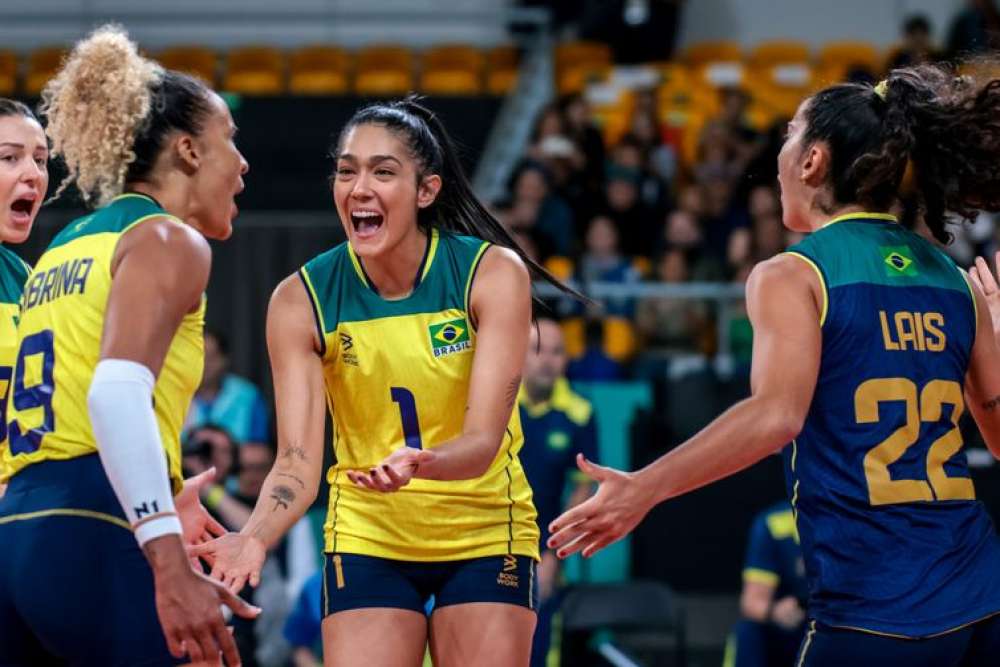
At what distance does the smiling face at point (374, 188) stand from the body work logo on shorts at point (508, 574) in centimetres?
91

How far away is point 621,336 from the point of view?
32.7 feet

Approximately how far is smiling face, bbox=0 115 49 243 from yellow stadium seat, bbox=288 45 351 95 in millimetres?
10385

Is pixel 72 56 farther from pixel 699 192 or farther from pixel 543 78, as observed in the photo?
pixel 543 78

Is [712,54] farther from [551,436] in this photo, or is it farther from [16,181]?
[16,181]

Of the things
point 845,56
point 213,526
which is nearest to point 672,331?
point 213,526

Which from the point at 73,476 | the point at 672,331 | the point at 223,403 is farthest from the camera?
the point at 672,331

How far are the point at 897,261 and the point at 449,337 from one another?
123cm

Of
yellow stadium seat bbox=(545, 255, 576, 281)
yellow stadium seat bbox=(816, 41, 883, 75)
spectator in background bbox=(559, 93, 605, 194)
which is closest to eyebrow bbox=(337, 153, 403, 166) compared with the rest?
yellow stadium seat bbox=(545, 255, 576, 281)

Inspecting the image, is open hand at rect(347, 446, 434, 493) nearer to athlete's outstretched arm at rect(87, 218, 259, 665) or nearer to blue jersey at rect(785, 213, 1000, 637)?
athlete's outstretched arm at rect(87, 218, 259, 665)

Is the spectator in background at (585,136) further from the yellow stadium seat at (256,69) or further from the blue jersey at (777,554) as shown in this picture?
the blue jersey at (777,554)

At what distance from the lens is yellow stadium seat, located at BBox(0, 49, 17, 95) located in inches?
558

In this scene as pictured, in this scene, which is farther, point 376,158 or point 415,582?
point 376,158

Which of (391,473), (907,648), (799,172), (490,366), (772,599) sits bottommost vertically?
(772,599)

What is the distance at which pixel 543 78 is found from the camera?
47.5 feet
